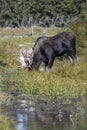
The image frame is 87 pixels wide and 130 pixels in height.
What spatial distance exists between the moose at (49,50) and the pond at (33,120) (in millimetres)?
7395

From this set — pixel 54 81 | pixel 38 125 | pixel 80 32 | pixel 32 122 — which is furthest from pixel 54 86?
pixel 80 32

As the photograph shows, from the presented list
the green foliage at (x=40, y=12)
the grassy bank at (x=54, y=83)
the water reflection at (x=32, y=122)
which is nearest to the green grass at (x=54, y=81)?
the grassy bank at (x=54, y=83)

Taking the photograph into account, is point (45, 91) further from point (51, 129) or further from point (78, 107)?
point (51, 129)

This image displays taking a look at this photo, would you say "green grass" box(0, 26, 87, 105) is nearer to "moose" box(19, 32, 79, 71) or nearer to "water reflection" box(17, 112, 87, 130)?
"moose" box(19, 32, 79, 71)

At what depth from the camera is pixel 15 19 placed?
45.4 meters

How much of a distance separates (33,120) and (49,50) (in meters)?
10.2

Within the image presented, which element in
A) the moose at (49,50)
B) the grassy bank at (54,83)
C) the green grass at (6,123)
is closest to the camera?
the green grass at (6,123)

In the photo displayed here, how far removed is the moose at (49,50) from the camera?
21.5 meters

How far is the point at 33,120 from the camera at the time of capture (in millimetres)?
11906

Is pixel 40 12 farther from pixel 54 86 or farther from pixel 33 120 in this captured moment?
pixel 33 120

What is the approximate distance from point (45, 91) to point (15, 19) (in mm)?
30090

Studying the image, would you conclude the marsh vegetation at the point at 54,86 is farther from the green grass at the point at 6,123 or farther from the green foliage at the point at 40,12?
the green foliage at the point at 40,12

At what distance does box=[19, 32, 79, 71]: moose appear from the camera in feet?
70.6

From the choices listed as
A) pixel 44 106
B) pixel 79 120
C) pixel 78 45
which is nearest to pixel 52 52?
pixel 78 45
